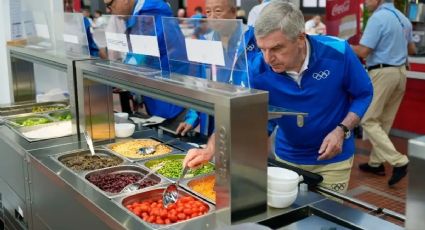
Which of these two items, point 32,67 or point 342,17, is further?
point 342,17

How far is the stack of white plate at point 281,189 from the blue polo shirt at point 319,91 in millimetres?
637

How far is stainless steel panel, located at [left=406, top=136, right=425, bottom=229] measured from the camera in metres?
1.02

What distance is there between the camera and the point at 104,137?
259 centimetres

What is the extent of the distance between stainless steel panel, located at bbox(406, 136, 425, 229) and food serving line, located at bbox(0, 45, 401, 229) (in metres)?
0.44

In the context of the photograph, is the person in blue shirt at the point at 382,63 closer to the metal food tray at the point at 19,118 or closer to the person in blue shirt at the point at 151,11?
the person in blue shirt at the point at 151,11

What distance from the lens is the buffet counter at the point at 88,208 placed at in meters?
1.53

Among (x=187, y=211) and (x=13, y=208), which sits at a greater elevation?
(x=187, y=211)

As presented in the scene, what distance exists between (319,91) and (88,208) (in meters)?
1.16

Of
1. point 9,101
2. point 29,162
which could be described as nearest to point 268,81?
point 29,162

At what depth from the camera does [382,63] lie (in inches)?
190

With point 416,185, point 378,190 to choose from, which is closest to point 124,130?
point 416,185

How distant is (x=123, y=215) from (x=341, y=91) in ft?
4.01

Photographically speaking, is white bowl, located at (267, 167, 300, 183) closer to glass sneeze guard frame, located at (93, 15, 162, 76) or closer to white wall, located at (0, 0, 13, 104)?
glass sneeze guard frame, located at (93, 15, 162, 76)

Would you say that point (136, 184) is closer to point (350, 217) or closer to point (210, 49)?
point (210, 49)
